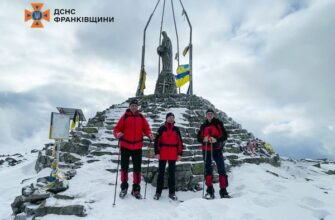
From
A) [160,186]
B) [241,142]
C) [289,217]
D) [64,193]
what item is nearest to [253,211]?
[289,217]

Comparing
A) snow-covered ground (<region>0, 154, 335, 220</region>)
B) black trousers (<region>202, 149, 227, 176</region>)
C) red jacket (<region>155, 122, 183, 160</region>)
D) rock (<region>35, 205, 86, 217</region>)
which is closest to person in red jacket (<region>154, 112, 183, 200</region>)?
red jacket (<region>155, 122, 183, 160</region>)

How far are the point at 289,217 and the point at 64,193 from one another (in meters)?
5.92

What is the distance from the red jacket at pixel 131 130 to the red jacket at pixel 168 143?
0.53 metres

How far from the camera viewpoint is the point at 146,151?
11953 millimetres

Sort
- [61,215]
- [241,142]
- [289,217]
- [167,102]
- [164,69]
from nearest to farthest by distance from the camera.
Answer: [289,217]
[61,215]
[241,142]
[167,102]
[164,69]

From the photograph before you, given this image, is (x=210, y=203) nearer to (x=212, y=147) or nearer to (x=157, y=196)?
(x=157, y=196)

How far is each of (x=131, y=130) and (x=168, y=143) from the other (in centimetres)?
117

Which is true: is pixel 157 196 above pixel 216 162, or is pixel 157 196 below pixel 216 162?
below

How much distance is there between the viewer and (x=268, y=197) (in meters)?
7.37

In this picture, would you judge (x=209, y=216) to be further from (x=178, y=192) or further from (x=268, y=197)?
(x=178, y=192)

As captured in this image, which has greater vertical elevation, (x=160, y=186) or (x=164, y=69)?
(x=164, y=69)

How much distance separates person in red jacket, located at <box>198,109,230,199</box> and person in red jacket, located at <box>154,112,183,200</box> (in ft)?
2.77

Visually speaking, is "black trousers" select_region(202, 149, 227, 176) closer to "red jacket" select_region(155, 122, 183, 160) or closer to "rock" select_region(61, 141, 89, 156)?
"red jacket" select_region(155, 122, 183, 160)

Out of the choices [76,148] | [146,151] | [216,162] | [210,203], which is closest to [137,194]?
[210,203]
